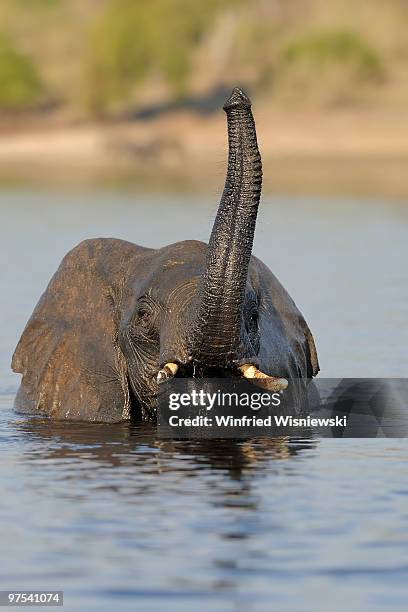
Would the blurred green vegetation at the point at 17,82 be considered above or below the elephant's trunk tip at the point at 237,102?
above

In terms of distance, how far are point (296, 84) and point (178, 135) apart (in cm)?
469

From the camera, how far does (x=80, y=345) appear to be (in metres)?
10.6

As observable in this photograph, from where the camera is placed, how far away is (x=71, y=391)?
10602mm

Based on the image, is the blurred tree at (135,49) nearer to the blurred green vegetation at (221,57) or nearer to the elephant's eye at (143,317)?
the blurred green vegetation at (221,57)

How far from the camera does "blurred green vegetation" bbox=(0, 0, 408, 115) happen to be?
167 feet

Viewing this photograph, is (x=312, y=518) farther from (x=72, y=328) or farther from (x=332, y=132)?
(x=332, y=132)

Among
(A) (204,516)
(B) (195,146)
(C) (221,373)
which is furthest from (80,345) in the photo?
(B) (195,146)

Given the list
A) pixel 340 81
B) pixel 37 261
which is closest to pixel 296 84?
pixel 340 81

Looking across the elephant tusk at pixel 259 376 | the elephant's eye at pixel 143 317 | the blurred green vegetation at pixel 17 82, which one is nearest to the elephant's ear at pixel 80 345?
the elephant's eye at pixel 143 317

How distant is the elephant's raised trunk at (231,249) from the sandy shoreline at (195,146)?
3127 cm

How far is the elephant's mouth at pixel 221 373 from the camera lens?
887 cm

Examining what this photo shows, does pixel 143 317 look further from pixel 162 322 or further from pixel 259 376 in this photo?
pixel 259 376

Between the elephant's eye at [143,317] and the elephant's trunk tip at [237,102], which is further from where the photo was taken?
the elephant's eye at [143,317]

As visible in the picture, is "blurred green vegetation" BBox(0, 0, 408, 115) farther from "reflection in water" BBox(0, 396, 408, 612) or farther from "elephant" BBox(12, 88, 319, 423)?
"reflection in water" BBox(0, 396, 408, 612)
